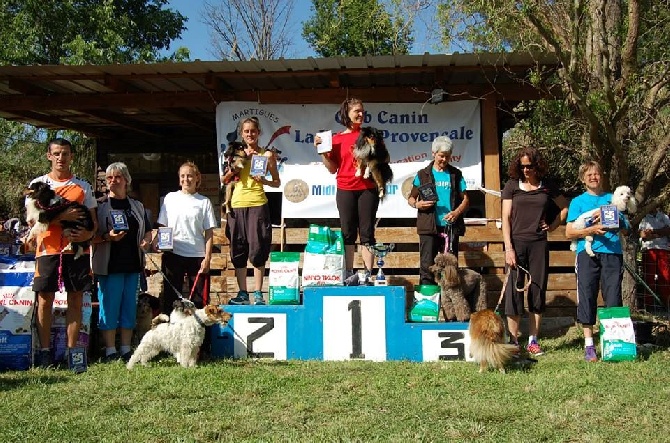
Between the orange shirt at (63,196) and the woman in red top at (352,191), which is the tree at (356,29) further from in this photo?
the orange shirt at (63,196)

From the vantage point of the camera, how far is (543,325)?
276 inches

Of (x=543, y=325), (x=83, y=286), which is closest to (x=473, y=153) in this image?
(x=543, y=325)

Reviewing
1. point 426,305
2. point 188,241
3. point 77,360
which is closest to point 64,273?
point 77,360

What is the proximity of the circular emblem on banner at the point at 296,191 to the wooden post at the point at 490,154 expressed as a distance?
223cm

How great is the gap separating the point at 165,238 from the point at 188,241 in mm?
325

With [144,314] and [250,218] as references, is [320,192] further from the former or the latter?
[144,314]

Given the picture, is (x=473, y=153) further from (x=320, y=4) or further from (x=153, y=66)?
(x=320, y=4)

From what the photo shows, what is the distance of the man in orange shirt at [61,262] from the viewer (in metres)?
5.16

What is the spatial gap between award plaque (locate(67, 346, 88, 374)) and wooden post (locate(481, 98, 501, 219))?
4762mm

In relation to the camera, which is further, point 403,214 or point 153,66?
point 403,214

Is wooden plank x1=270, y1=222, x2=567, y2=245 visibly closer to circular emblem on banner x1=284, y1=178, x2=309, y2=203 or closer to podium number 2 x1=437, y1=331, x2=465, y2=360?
circular emblem on banner x1=284, y1=178, x2=309, y2=203

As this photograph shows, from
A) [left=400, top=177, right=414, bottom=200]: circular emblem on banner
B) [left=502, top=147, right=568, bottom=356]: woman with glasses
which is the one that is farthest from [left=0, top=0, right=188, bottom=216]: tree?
[left=502, top=147, right=568, bottom=356]: woman with glasses

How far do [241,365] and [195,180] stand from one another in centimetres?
176

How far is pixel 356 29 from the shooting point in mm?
19297
